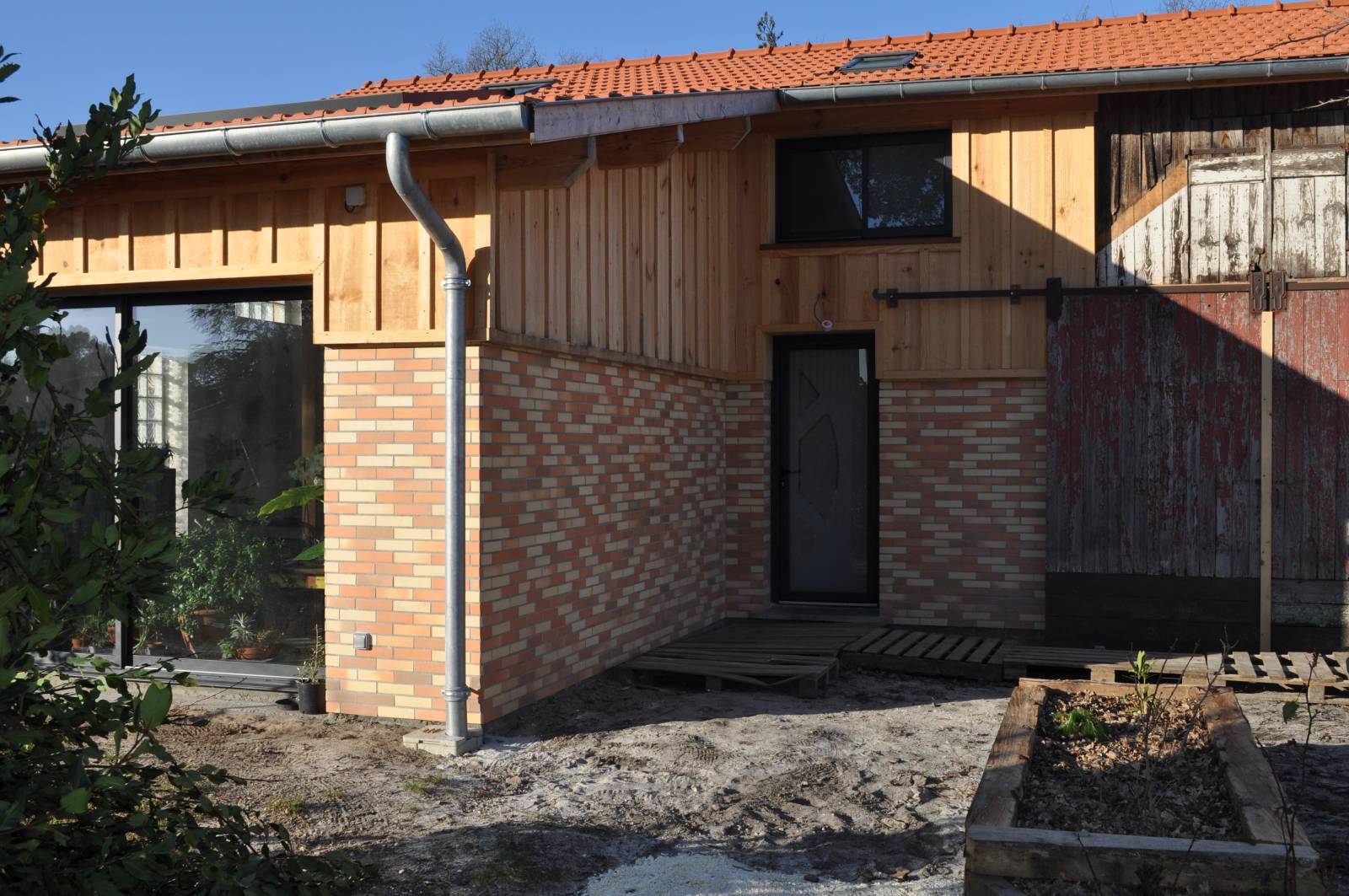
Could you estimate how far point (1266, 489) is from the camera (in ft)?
32.7

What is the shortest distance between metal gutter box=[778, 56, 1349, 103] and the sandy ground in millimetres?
4800

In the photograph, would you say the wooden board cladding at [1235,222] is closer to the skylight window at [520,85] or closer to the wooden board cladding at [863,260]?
the wooden board cladding at [863,260]

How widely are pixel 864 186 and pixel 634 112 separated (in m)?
4.25

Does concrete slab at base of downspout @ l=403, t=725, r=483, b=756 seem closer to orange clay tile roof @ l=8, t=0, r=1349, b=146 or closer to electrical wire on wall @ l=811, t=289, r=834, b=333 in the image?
orange clay tile roof @ l=8, t=0, r=1349, b=146

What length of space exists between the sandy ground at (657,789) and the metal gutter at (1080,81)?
4800mm

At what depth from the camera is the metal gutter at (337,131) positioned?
19.9ft

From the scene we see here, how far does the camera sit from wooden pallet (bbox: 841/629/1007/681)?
9.23 m

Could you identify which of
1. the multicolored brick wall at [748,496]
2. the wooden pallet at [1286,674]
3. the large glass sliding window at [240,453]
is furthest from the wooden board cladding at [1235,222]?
the large glass sliding window at [240,453]

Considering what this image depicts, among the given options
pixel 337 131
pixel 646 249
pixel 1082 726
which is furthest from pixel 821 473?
pixel 337 131

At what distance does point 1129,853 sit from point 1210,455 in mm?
6840

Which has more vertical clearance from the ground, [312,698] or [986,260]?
[986,260]

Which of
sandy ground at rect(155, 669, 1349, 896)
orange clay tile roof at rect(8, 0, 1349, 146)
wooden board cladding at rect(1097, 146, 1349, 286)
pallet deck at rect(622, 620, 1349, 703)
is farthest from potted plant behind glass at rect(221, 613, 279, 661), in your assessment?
wooden board cladding at rect(1097, 146, 1349, 286)

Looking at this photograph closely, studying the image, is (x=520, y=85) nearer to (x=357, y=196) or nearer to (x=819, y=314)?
(x=819, y=314)

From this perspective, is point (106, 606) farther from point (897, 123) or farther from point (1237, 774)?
point (897, 123)
